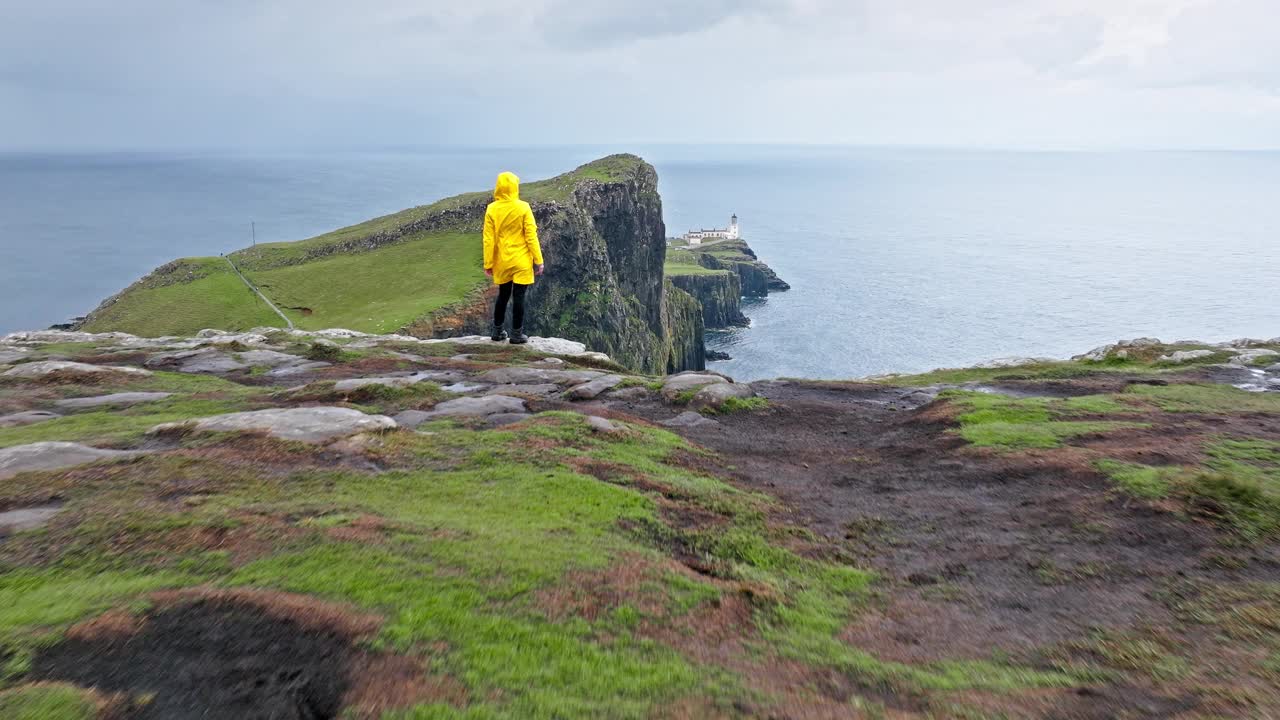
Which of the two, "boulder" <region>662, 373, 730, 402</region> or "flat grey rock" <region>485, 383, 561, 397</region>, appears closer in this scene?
"flat grey rock" <region>485, 383, 561, 397</region>

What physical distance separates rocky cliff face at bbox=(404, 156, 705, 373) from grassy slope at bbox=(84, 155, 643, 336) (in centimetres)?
329

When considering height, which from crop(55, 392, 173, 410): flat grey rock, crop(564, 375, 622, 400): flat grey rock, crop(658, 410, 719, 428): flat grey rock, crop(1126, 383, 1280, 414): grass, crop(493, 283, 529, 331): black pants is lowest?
crop(1126, 383, 1280, 414): grass

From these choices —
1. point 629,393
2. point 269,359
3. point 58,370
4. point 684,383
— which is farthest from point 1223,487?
point 58,370

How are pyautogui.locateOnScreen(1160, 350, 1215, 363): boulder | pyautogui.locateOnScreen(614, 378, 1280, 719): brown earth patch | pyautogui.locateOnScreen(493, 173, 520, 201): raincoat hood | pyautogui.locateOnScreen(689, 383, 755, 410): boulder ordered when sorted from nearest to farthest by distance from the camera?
1. pyautogui.locateOnScreen(614, 378, 1280, 719): brown earth patch
2. pyautogui.locateOnScreen(689, 383, 755, 410): boulder
3. pyautogui.locateOnScreen(493, 173, 520, 201): raincoat hood
4. pyautogui.locateOnScreen(1160, 350, 1215, 363): boulder

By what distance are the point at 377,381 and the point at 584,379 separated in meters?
7.44

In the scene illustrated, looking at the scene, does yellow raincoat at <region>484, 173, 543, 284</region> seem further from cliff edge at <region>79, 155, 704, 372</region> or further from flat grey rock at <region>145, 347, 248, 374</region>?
cliff edge at <region>79, 155, 704, 372</region>

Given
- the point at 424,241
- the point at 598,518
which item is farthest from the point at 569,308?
the point at 598,518

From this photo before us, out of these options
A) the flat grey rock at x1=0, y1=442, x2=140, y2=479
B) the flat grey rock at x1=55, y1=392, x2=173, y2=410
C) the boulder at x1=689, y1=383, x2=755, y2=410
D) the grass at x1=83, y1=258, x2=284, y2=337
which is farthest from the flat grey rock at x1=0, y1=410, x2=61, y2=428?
the grass at x1=83, y1=258, x2=284, y2=337

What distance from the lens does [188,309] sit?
7075cm

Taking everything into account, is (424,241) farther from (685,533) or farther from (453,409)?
(685,533)

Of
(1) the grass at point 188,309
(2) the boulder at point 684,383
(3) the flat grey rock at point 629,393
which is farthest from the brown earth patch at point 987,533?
(1) the grass at point 188,309

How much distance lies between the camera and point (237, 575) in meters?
8.48

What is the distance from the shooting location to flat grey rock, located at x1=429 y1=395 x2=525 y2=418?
64.0 ft

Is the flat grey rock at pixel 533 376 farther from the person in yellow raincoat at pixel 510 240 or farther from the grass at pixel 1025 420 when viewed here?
the grass at pixel 1025 420
